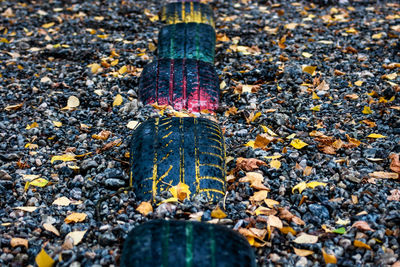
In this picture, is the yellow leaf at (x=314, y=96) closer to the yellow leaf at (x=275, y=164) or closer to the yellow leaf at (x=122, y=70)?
the yellow leaf at (x=275, y=164)

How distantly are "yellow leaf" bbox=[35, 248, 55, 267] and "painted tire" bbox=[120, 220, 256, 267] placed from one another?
379mm

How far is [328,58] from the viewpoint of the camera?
3.71 meters

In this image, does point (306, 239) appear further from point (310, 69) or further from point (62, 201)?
point (310, 69)

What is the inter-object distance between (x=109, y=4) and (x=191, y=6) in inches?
49.3

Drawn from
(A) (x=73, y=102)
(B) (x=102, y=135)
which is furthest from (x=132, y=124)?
(A) (x=73, y=102)

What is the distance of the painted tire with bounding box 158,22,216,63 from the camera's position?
3.60 meters

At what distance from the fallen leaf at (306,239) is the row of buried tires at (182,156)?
33cm

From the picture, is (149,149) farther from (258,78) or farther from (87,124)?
(258,78)

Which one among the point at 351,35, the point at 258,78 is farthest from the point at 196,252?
the point at 351,35

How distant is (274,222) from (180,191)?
52 centimetres

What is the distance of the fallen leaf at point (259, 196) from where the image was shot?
2189mm

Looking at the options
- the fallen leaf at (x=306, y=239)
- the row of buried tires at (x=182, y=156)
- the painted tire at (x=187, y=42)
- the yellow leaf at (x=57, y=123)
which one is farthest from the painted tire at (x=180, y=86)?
the fallen leaf at (x=306, y=239)

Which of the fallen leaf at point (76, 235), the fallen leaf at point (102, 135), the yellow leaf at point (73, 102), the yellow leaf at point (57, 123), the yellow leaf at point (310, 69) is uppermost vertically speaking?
the yellow leaf at point (310, 69)

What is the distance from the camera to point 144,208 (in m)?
2.06
